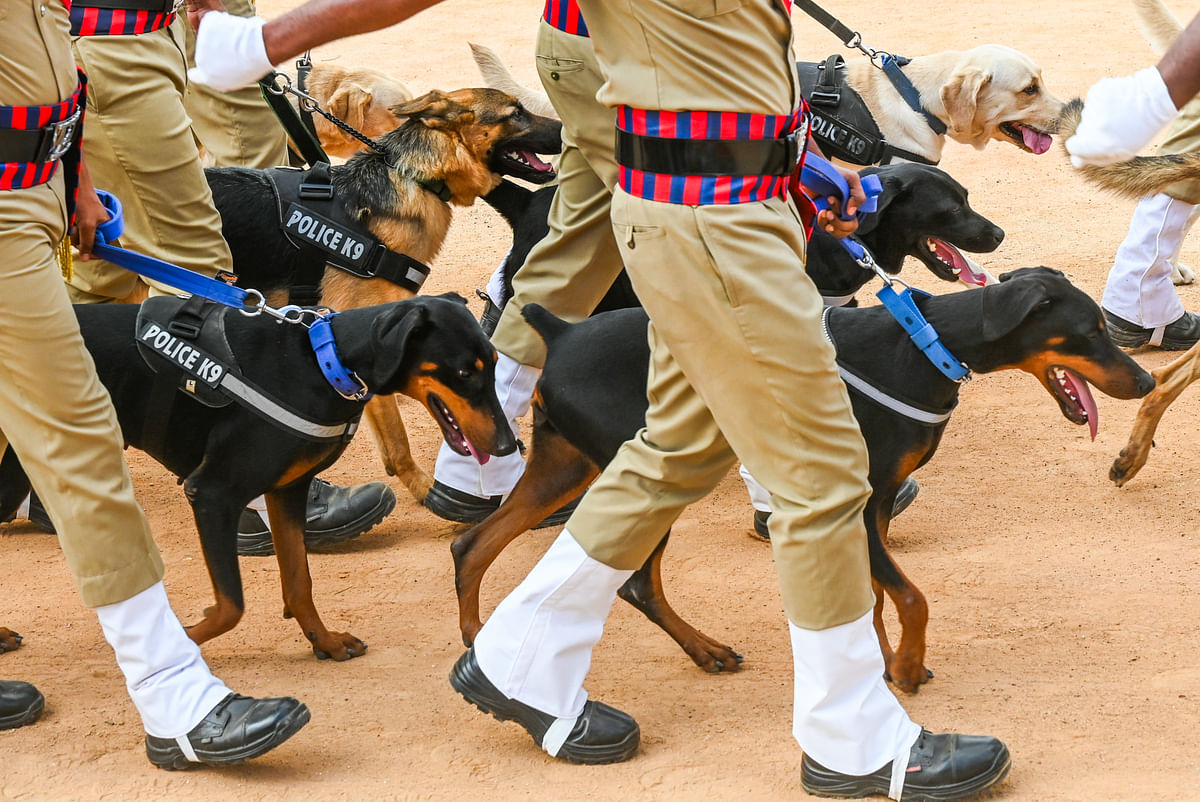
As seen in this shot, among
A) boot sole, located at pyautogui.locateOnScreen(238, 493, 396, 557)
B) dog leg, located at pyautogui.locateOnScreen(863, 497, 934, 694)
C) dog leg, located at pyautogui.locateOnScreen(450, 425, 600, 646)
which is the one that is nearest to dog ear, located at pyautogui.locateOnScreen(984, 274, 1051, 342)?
dog leg, located at pyautogui.locateOnScreen(863, 497, 934, 694)

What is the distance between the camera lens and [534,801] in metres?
3.54

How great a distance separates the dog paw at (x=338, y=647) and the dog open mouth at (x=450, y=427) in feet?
2.38

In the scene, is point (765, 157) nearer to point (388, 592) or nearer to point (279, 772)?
point (279, 772)

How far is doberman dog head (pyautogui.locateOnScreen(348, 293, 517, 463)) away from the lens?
169 inches

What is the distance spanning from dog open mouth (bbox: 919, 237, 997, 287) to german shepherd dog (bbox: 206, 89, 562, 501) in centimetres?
167

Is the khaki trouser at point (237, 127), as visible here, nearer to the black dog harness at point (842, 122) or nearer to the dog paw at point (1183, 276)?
the black dog harness at point (842, 122)

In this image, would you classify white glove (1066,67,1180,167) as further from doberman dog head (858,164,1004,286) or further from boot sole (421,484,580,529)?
boot sole (421,484,580,529)

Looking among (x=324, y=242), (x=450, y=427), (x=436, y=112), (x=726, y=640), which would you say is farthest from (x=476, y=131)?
(x=726, y=640)

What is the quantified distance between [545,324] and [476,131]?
72.7 inches

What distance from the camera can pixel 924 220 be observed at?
17.7ft

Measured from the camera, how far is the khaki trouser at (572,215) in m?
4.50

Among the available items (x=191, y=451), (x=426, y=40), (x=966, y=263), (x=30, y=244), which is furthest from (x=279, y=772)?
(x=426, y=40)

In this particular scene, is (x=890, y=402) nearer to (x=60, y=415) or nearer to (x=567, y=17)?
(x=567, y=17)

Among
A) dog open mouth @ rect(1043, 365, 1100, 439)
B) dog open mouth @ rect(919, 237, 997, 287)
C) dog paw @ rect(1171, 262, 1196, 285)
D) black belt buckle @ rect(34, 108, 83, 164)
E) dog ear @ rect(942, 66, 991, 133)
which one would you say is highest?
Result: black belt buckle @ rect(34, 108, 83, 164)
